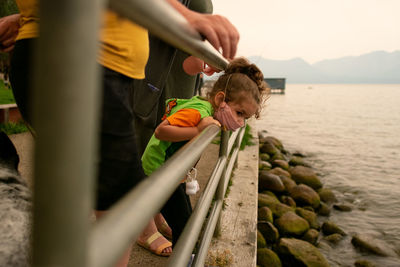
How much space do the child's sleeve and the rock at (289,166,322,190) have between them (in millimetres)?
5404

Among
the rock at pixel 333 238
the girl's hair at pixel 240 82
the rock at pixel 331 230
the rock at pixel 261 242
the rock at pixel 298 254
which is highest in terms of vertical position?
the girl's hair at pixel 240 82

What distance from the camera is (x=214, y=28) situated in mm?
813

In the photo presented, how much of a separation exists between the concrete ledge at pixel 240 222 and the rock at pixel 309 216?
1250 millimetres

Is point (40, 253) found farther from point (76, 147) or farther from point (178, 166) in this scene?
point (178, 166)

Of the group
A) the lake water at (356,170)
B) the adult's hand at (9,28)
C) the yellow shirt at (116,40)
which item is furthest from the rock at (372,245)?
the adult's hand at (9,28)

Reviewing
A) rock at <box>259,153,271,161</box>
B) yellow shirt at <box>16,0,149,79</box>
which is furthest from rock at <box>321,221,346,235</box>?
yellow shirt at <box>16,0,149,79</box>

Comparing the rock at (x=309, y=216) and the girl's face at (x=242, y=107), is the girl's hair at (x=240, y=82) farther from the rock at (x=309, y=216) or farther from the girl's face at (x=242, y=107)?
the rock at (x=309, y=216)

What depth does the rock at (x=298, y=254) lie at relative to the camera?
335 cm

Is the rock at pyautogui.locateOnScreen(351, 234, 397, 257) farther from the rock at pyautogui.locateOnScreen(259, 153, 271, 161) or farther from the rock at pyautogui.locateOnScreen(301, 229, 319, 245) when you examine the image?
the rock at pyautogui.locateOnScreen(259, 153, 271, 161)

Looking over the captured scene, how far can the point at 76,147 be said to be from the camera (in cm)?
30

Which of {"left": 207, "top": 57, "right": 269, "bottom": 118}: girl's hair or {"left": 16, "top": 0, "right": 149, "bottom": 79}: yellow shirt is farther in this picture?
{"left": 207, "top": 57, "right": 269, "bottom": 118}: girl's hair

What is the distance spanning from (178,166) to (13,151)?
746mm

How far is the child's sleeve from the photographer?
162 centimetres

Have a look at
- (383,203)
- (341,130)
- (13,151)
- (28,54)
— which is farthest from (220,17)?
(341,130)
